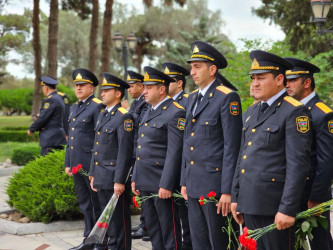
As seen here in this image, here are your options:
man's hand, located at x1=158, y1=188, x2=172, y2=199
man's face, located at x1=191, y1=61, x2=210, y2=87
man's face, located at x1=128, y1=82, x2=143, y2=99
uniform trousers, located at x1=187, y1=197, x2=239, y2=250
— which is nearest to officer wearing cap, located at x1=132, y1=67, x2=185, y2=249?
man's hand, located at x1=158, y1=188, x2=172, y2=199

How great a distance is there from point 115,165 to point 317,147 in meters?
2.31

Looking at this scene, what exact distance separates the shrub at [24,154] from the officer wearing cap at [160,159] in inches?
366

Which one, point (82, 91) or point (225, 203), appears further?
point (82, 91)

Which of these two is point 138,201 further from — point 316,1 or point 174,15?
point 174,15

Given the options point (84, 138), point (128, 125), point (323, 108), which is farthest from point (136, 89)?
point (323, 108)

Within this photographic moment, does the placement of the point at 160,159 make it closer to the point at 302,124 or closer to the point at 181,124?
the point at 181,124

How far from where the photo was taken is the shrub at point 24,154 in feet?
45.0

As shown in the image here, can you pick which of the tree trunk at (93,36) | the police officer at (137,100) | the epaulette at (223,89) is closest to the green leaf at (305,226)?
the epaulette at (223,89)

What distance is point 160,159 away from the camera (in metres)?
4.96

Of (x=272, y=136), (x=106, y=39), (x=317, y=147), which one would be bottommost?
(x=317, y=147)

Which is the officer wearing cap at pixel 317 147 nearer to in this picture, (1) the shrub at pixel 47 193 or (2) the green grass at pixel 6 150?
(1) the shrub at pixel 47 193

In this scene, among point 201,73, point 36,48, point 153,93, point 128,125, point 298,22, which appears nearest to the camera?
point 201,73

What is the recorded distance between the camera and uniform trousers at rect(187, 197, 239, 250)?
13.6 ft

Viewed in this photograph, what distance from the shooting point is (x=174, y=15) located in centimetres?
4319
